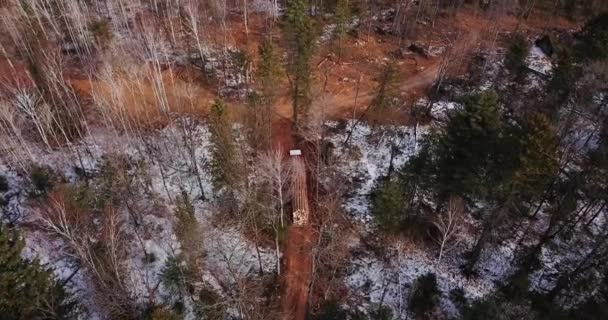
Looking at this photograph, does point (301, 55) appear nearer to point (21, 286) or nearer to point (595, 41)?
point (21, 286)

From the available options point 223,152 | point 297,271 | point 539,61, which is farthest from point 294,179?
point 539,61

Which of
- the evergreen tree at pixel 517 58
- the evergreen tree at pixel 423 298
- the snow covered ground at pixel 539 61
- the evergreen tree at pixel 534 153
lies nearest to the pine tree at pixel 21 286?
the evergreen tree at pixel 423 298

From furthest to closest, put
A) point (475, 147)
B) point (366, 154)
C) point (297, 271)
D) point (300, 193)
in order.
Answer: point (366, 154)
point (300, 193)
point (297, 271)
point (475, 147)

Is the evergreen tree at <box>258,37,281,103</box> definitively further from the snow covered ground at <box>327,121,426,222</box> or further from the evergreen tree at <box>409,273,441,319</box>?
the evergreen tree at <box>409,273,441,319</box>

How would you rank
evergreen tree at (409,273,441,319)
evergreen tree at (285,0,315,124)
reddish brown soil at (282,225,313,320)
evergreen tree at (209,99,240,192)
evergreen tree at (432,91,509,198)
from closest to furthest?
evergreen tree at (432,91,509,198), evergreen tree at (409,273,441,319), reddish brown soil at (282,225,313,320), evergreen tree at (209,99,240,192), evergreen tree at (285,0,315,124)

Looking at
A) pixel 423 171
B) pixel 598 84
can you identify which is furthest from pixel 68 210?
pixel 598 84

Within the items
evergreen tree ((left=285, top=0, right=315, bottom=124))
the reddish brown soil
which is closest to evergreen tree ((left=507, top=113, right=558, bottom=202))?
the reddish brown soil
